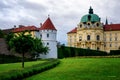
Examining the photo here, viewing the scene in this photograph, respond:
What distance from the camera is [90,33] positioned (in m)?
108

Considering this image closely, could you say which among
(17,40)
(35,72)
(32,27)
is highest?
(32,27)

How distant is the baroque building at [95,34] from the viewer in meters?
107

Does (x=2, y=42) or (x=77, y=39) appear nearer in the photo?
(x=2, y=42)

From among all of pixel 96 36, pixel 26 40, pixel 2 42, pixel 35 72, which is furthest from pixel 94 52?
pixel 35 72

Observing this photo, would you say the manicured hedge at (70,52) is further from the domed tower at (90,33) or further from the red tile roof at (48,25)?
the domed tower at (90,33)

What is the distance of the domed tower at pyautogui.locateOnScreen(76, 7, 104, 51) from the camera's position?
107 meters

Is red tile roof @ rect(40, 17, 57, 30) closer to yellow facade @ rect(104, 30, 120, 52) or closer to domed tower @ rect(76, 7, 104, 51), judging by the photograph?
domed tower @ rect(76, 7, 104, 51)

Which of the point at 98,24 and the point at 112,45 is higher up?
the point at 98,24

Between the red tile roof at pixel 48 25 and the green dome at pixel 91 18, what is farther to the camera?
the green dome at pixel 91 18

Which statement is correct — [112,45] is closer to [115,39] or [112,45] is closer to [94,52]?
[115,39]

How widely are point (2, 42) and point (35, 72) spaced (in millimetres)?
38010

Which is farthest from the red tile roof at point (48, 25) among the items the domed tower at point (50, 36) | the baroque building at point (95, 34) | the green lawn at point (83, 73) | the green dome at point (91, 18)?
the green lawn at point (83, 73)

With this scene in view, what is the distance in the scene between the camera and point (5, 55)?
61.4m

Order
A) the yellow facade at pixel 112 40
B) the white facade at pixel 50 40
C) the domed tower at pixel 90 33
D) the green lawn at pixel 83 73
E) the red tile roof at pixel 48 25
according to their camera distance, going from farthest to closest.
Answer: the yellow facade at pixel 112 40, the domed tower at pixel 90 33, the red tile roof at pixel 48 25, the white facade at pixel 50 40, the green lawn at pixel 83 73
